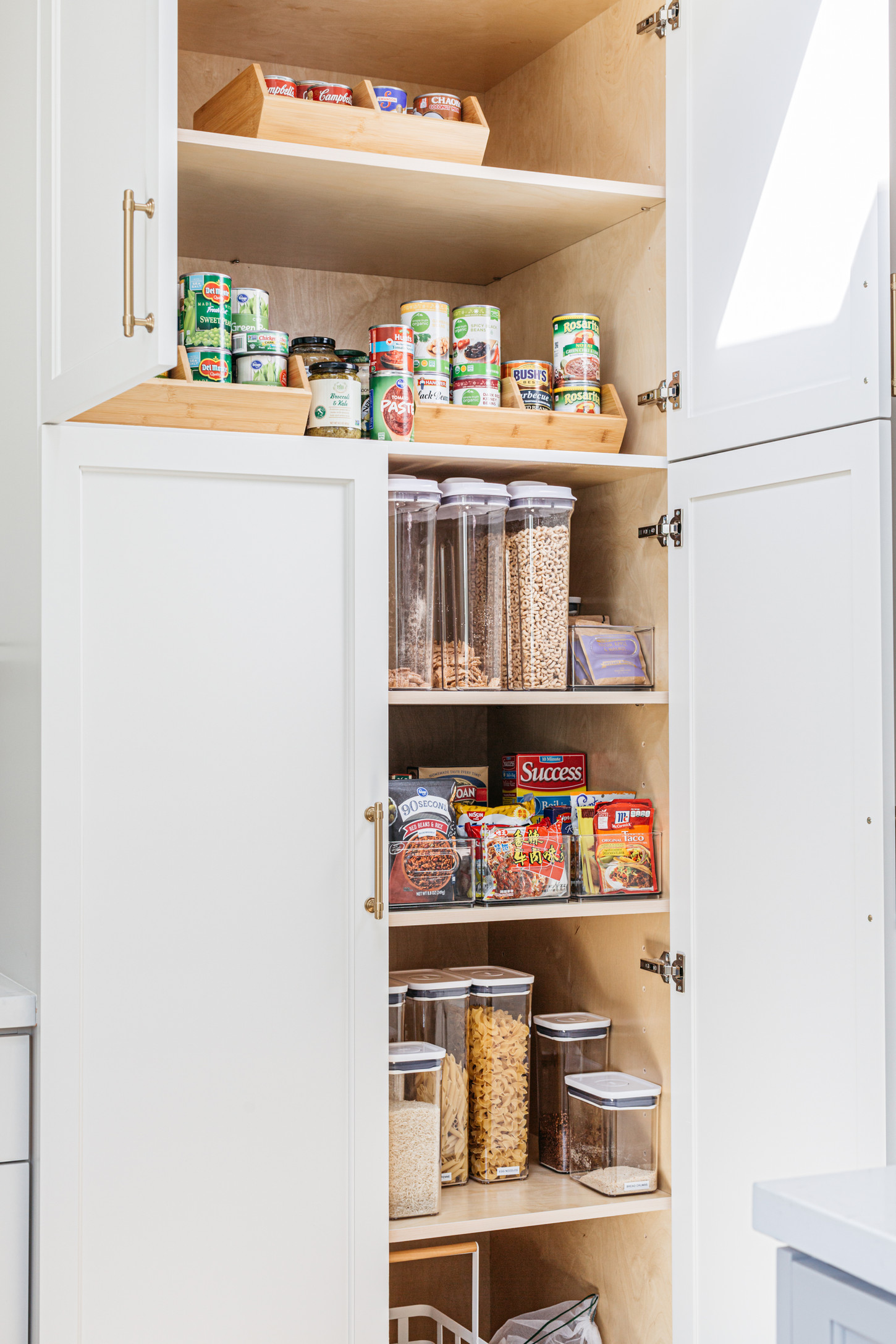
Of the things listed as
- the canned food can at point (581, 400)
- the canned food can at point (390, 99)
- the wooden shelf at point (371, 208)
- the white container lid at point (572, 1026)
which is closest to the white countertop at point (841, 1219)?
the white container lid at point (572, 1026)

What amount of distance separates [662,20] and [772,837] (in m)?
1.30

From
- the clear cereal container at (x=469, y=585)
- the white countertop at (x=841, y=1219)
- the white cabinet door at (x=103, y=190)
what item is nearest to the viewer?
the white countertop at (x=841, y=1219)

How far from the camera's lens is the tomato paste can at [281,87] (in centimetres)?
190

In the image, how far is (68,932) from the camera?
5.62ft

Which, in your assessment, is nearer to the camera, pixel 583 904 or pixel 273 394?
pixel 273 394

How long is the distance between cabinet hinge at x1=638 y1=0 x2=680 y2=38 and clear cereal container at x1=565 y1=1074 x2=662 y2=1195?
1690 millimetres

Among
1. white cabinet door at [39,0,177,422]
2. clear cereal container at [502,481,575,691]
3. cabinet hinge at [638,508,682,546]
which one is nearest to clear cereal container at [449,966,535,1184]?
clear cereal container at [502,481,575,691]

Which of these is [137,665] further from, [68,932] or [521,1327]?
[521,1327]

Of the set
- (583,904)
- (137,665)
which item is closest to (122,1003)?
(137,665)

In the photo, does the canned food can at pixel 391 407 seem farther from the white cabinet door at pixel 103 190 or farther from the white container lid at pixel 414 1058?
the white container lid at pixel 414 1058

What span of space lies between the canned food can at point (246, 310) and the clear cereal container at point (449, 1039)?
106 cm

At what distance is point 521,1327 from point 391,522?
1401 mm

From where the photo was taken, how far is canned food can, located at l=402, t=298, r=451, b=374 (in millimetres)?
2059

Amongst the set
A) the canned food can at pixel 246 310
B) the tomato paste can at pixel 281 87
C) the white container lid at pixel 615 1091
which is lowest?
the white container lid at pixel 615 1091
